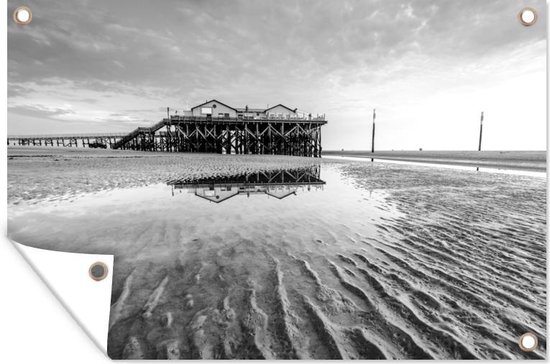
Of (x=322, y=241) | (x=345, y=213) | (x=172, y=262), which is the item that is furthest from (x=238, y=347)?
(x=345, y=213)

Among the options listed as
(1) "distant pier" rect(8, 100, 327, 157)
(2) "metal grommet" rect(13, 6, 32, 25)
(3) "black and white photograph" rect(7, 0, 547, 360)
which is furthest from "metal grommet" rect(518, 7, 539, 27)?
(1) "distant pier" rect(8, 100, 327, 157)

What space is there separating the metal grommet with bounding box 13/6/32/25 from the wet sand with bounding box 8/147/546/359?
1917 mm

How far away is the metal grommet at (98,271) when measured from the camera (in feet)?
4.29

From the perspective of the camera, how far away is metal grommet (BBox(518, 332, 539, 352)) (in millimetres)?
1166

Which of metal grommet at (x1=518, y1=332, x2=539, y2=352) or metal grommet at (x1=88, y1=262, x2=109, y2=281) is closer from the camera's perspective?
metal grommet at (x1=518, y1=332, x2=539, y2=352)

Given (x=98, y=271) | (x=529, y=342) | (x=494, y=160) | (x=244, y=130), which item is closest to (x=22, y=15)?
(x=98, y=271)

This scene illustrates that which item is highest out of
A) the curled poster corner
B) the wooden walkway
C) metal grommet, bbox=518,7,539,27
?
the wooden walkway

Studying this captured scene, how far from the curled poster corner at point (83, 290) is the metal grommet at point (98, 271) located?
2 cm

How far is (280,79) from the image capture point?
9.95ft

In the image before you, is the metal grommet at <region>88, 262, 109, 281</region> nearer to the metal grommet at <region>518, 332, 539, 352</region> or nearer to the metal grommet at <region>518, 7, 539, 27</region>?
the metal grommet at <region>518, 332, 539, 352</region>

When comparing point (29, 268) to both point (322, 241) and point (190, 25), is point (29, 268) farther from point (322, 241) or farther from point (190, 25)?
point (322, 241)

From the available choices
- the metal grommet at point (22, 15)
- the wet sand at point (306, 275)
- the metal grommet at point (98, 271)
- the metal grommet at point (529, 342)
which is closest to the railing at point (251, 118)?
the wet sand at point (306, 275)

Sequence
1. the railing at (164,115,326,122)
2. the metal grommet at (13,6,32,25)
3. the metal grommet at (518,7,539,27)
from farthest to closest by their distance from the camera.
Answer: the railing at (164,115,326,122) < the metal grommet at (13,6,32,25) < the metal grommet at (518,7,539,27)

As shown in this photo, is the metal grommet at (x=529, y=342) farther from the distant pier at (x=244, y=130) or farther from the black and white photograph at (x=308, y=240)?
the distant pier at (x=244, y=130)
